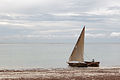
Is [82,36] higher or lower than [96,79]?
higher

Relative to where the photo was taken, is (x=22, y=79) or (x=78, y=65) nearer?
(x=22, y=79)

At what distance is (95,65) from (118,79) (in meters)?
29.8

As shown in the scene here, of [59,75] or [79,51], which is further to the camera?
[79,51]

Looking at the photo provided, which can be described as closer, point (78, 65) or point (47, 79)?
point (47, 79)

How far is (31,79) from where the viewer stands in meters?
25.5

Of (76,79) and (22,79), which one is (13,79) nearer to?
(22,79)

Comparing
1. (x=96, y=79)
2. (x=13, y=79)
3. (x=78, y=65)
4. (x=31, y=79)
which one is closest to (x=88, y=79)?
(x=96, y=79)

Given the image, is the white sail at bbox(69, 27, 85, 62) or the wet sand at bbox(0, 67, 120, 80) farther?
the white sail at bbox(69, 27, 85, 62)

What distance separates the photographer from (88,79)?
25234 millimetres

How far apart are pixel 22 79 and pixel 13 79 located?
909 millimetres

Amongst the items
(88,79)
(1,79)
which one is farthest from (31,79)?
(88,79)

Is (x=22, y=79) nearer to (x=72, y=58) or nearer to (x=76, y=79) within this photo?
(x=76, y=79)

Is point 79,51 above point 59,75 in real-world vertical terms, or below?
above

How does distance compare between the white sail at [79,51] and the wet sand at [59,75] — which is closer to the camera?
the wet sand at [59,75]
